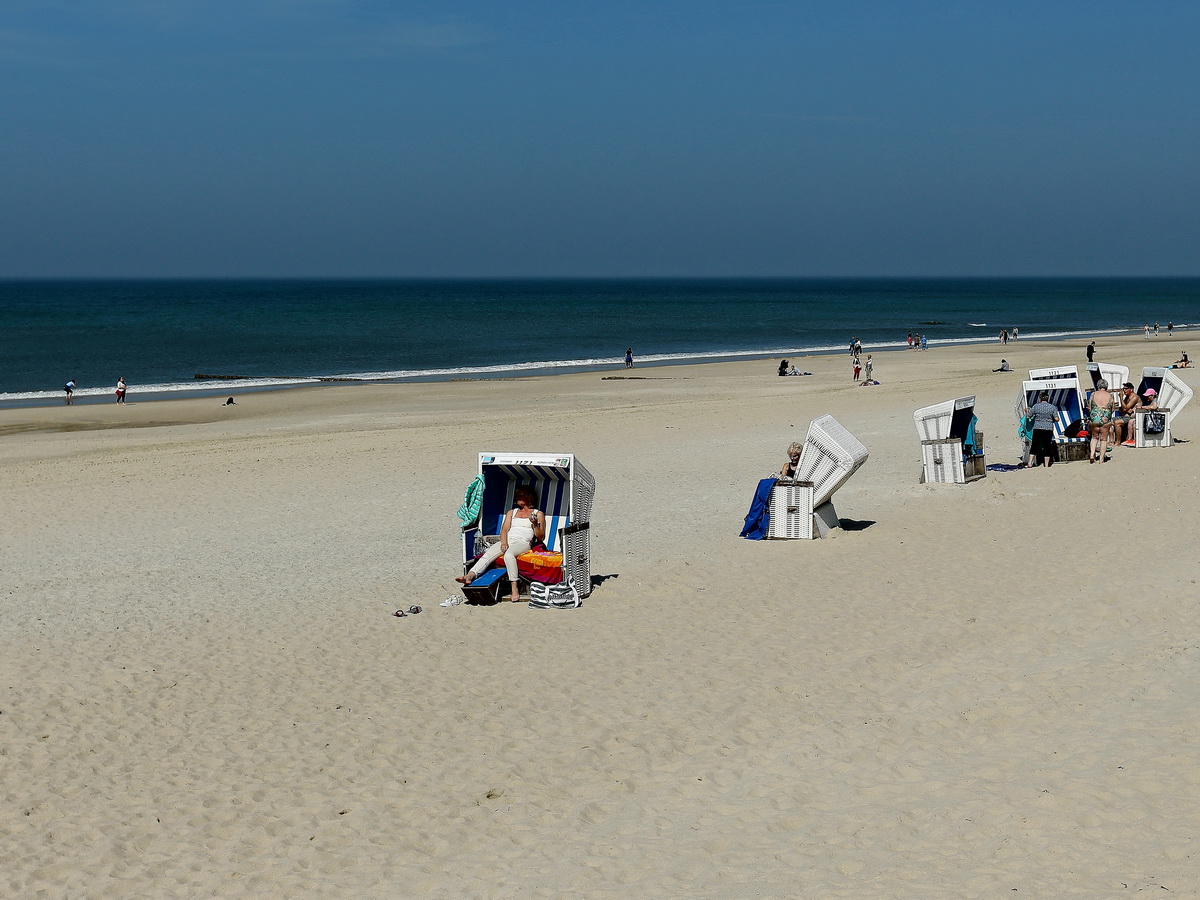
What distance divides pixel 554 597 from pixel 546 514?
1485 millimetres

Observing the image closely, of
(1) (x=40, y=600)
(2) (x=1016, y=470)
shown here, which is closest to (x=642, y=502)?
(2) (x=1016, y=470)

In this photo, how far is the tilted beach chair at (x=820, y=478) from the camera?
12500 millimetres

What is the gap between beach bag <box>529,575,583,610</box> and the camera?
1016 cm

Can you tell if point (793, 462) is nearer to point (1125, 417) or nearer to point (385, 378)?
point (1125, 417)

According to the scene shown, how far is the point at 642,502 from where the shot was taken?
15.3m

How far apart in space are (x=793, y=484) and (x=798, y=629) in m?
3.48

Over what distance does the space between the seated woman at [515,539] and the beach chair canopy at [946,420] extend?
22.8 ft

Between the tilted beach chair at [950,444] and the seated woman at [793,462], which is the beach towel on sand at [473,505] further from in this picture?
the tilted beach chair at [950,444]

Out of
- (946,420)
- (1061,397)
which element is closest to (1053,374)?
(1061,397)

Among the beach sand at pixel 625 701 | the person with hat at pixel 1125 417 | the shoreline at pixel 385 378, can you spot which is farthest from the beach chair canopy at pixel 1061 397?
the shoreline at pixel 385 378

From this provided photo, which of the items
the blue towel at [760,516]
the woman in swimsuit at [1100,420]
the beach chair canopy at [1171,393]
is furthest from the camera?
the beach chair canopy at [1171,393]

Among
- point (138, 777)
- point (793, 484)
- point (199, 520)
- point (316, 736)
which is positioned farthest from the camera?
point (199, 520)

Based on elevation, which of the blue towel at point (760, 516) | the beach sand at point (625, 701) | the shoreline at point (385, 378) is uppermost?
the blue towel at point (760, 516)

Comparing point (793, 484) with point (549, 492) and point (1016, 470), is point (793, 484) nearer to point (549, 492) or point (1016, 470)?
point (549, 492)
